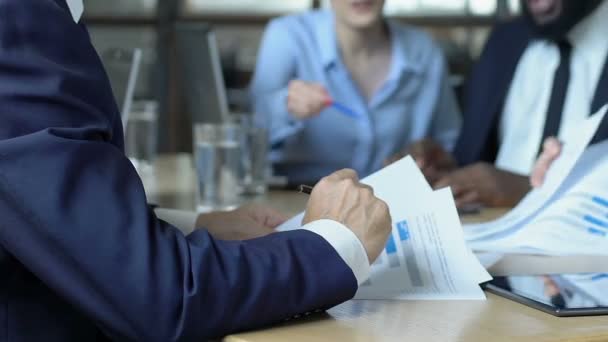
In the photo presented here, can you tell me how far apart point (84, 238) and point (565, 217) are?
77 cm

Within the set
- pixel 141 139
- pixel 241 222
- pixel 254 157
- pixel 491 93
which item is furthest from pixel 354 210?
pixel 141 139

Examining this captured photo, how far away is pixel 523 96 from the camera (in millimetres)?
2193

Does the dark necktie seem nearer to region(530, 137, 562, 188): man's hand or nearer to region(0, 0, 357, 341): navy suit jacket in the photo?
region(530, 137, 562, 188): man's hand

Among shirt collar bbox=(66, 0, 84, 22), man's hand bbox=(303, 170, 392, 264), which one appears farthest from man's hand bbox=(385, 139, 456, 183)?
shirt collar bbox=(66, 0, 84, 22)

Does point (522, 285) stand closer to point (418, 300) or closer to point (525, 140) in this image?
point (418, 300)

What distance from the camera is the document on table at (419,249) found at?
1.06 metres

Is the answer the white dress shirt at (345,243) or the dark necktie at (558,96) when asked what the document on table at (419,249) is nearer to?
the white dress shirt at (345,243)

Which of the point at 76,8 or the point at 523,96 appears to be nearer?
the point at 76,8

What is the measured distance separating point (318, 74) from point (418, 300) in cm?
137

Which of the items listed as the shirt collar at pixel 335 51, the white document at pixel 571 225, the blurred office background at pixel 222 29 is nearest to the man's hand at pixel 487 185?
the white document at pixel 571 225

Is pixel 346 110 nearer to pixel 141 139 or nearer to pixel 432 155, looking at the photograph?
pixel 432 155

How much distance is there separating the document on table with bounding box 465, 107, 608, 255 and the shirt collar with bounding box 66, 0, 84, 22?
2.14ft

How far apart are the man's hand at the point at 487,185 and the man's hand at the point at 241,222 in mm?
596

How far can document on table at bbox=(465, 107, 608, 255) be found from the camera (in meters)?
1.33
